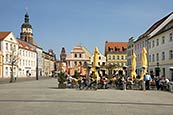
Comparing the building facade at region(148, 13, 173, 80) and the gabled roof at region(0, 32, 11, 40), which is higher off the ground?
the gabled roof at region(0, 32, 11, 40)

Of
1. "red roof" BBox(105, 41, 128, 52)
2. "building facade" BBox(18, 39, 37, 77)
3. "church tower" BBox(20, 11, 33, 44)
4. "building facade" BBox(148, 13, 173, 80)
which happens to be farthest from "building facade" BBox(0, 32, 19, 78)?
"church tower" BBox(20, 11, 33, 44)

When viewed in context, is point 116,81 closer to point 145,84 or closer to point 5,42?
point 145,84

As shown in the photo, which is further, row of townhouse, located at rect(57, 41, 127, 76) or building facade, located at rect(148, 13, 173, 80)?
row of townhouse, located at rect(57, 41, 127, 76)

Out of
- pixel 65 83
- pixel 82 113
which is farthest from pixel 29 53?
pixel 82 113

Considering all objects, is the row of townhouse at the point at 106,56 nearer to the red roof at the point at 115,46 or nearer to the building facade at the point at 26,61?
the red roof at the point at 115,46

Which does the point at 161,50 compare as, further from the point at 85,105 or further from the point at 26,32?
the point at 26,32

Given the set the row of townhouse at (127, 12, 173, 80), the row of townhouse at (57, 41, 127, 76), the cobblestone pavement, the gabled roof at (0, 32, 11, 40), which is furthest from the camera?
the row of townhouse at (57, 41, 127, 76)

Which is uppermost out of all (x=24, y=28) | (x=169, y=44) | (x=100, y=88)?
(x=24, y=28)

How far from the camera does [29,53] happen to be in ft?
320

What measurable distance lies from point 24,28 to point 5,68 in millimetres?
50381

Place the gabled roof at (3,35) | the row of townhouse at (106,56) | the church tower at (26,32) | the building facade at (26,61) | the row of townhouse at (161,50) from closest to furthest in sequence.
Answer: the row of townhouse at (161,50) < the gabled roof at (3,35) < the building facade at (26,61) < the row of townhouse at (106,56) < the church tower at (26,32)

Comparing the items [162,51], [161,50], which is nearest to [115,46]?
[161,50]

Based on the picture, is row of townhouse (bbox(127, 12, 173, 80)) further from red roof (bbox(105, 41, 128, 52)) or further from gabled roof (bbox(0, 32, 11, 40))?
red roof (bbox(105, 41, 128, 52))

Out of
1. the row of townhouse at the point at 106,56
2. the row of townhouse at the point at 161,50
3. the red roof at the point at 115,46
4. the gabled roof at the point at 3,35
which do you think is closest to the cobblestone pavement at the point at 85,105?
the row of townhouse at the point at 161,50
